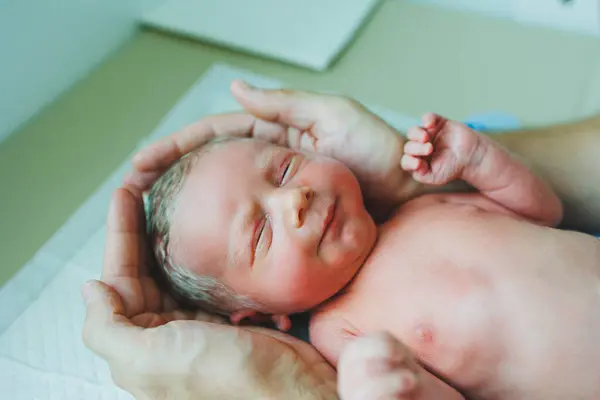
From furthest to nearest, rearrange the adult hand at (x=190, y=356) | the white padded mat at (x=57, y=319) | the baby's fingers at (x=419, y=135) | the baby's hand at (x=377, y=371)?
the white padded mat at (x=57, y=319)
the baby's fingers at (x=419, y=135)
the adult hand at (x=190, y=356)
the baby's hand at (x=377, y=371)

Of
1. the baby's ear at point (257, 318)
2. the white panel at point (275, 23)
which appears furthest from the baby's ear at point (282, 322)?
the white panel at point (275, 23)

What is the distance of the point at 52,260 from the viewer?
3.65 ft

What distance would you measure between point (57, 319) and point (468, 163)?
2.11 ft

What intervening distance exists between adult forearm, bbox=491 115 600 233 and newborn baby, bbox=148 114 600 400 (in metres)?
0.11

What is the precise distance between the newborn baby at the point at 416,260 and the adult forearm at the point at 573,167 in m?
0.11

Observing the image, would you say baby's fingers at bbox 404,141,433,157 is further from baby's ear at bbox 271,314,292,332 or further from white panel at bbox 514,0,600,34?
white panel at bbox 514,0,600,34

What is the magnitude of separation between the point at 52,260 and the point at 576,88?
1057 millimetres

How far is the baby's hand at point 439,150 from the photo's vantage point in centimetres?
86

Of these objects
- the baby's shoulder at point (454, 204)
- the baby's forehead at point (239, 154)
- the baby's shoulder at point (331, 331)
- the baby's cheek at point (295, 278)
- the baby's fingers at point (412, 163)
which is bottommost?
the baby's shoulder at point (331, 331)

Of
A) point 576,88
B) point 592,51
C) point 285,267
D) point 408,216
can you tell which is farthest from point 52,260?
point 592,51

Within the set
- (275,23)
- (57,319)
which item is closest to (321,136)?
(57,319)

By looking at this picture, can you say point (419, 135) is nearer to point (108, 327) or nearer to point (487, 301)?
point (487, 301)

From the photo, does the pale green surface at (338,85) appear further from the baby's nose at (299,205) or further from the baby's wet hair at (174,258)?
the baby's nose at (299,205)

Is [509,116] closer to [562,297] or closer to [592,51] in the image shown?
[592,51]
